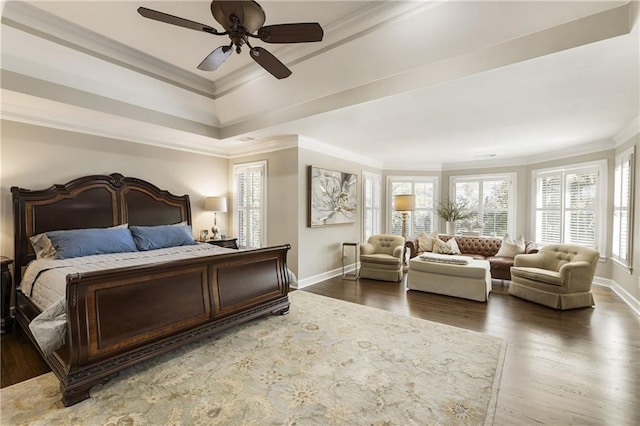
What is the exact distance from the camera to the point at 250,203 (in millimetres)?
5617

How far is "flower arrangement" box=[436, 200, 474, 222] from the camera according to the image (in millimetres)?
7000

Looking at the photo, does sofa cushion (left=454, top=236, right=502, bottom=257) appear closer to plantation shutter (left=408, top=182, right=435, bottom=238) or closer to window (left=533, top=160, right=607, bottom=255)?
window (left=533, top=160, right=607, bottom=255)

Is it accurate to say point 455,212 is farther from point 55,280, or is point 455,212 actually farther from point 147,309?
point 55,280

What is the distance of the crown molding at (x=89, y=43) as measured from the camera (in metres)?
2.66

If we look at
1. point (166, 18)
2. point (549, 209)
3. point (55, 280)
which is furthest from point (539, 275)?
point (55, 280)

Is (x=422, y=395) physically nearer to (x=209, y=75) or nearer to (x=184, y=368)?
(x=184, y=368)

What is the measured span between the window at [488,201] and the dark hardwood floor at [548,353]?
2.40 meters

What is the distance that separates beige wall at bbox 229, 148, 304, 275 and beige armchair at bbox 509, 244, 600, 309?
138 inches

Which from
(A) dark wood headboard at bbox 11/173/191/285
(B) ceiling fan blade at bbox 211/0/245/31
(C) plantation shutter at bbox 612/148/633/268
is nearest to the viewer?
(B) ceiling fan blade at bbox 211/0/245/31

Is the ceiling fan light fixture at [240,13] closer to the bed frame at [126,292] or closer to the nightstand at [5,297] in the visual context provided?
the bed frame at [126,292]

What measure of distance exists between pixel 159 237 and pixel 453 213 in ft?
21.0

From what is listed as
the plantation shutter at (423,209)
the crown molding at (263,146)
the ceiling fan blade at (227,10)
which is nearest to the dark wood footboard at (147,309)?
the ceiling fan blade at (227,10)

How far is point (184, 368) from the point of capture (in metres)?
2.40

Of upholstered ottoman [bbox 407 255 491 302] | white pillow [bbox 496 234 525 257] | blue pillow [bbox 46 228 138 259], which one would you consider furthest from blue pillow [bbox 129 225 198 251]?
white pillow [bbox 496 234 525 257]
